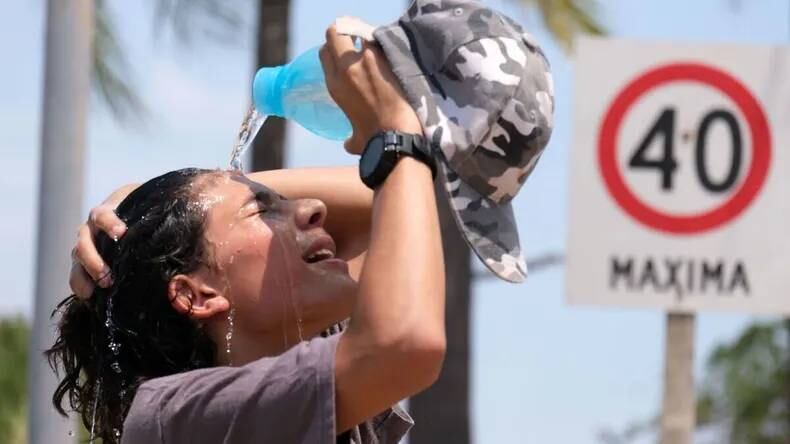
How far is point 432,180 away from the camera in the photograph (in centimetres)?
307

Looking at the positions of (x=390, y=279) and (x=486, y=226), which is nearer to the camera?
(x=390, y=279)

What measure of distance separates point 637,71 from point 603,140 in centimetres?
31

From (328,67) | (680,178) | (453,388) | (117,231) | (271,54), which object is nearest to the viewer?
(328,67)

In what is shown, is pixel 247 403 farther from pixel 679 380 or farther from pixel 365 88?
pixel 679 380

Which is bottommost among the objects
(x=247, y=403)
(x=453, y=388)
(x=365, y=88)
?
(x=453, y=388)

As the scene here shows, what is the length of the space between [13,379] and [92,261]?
61.4 feet

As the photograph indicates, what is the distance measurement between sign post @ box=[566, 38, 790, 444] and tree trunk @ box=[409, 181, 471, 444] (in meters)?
5.19

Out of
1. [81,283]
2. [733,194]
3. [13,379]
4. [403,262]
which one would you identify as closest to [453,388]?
[733,194]

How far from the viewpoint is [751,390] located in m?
23.1

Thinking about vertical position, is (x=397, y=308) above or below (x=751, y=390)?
above

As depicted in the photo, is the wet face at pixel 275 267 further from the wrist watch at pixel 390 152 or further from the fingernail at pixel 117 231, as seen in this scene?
the wrist watch at pixel 390 152

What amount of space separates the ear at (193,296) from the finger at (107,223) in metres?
0.14

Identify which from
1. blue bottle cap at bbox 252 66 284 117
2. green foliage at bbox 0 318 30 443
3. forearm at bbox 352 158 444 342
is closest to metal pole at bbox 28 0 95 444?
blue bottle cap at bbox 252 66 284 117

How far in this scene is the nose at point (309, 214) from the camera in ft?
11.1
